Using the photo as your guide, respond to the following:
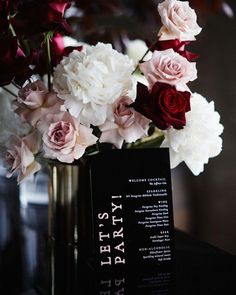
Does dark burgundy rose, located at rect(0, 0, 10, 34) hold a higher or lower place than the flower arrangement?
higher

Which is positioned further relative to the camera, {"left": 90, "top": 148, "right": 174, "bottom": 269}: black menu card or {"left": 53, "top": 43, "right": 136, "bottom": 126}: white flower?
{"left": 90, "top": 148, "right": 174, "bottom": 269}: black menu card

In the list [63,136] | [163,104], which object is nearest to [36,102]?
[63,136]

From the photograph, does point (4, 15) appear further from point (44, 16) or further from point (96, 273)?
point (96, 273)

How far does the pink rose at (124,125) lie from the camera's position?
87 centimetres

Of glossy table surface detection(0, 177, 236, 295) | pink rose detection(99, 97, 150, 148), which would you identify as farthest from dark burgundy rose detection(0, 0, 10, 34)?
glossy table surface detection(0, 177, 236, 295)

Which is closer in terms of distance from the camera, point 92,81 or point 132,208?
point 92,81

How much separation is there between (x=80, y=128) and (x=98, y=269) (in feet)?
0.84

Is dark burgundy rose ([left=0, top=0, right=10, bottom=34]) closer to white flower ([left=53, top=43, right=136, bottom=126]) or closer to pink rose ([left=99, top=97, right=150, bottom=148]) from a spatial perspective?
white flower ([left=53, top=43, right=136, bottom=126])

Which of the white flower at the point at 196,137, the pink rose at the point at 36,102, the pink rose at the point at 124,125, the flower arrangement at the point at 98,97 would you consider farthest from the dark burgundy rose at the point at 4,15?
the white flower at the point at 196,137

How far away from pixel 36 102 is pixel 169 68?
231mm

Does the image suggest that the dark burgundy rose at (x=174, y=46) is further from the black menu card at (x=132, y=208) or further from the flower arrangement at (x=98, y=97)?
the black menu card at (x=132, y=208)

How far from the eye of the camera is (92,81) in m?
0.80

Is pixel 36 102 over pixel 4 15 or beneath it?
beneath

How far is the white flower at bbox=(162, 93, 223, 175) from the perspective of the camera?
0.91m
